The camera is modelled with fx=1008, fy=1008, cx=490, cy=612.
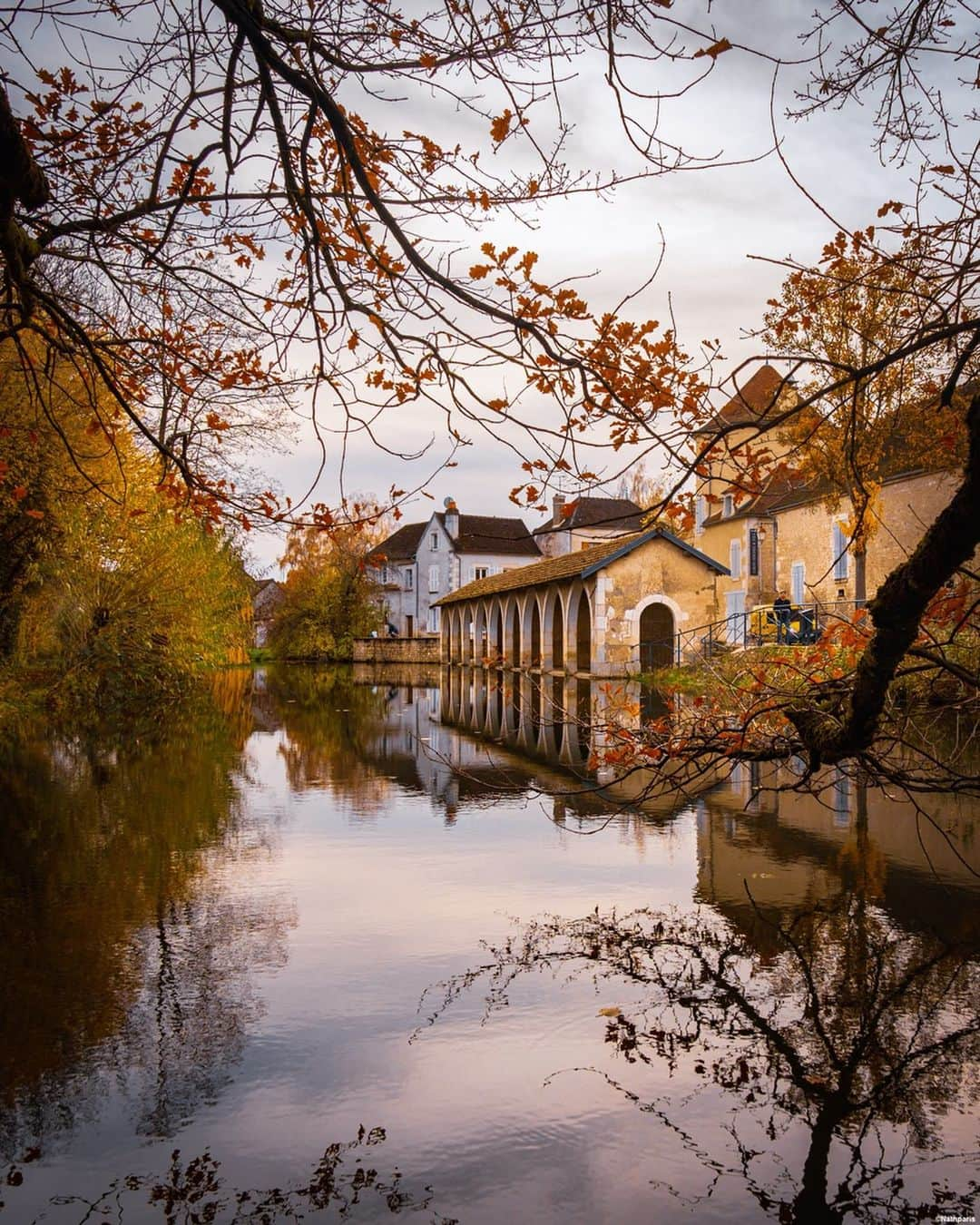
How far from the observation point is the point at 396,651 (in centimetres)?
5678

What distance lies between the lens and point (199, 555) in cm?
2281

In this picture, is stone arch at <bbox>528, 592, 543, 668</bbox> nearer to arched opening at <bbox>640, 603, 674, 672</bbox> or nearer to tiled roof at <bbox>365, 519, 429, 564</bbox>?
arched opening at <bbox>640, 603, 674, 672</bbox>

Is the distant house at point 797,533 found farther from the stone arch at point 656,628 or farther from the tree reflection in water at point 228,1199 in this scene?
the tree reflection in water at point 228,1199

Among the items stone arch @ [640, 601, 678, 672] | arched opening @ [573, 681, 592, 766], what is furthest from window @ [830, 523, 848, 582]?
arched opening @ [573, 681, 592, 766]

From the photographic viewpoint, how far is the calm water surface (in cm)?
357

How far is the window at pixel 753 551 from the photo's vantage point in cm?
3888

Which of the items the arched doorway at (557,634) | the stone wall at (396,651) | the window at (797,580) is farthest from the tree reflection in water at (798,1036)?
the stone wall at (396,651)

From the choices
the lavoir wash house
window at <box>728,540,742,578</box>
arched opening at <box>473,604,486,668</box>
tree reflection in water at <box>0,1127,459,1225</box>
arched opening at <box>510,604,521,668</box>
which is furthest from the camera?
arched opening at <box>473,604,486,668</box>

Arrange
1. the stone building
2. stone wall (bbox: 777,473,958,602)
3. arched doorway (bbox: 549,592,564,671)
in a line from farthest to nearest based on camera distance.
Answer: arched doorway (bbox: 549,592,564,671) < the stone building < stone wall (bbox: 777,473,958,602)

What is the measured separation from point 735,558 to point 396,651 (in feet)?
74.9

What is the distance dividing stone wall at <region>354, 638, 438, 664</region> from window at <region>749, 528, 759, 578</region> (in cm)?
2107

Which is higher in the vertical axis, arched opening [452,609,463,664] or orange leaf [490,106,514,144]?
orange leaf [490,106,514,144]

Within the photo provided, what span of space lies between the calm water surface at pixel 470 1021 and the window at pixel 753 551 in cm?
2995

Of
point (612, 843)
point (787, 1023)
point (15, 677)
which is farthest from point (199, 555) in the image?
point (787, 1023)
